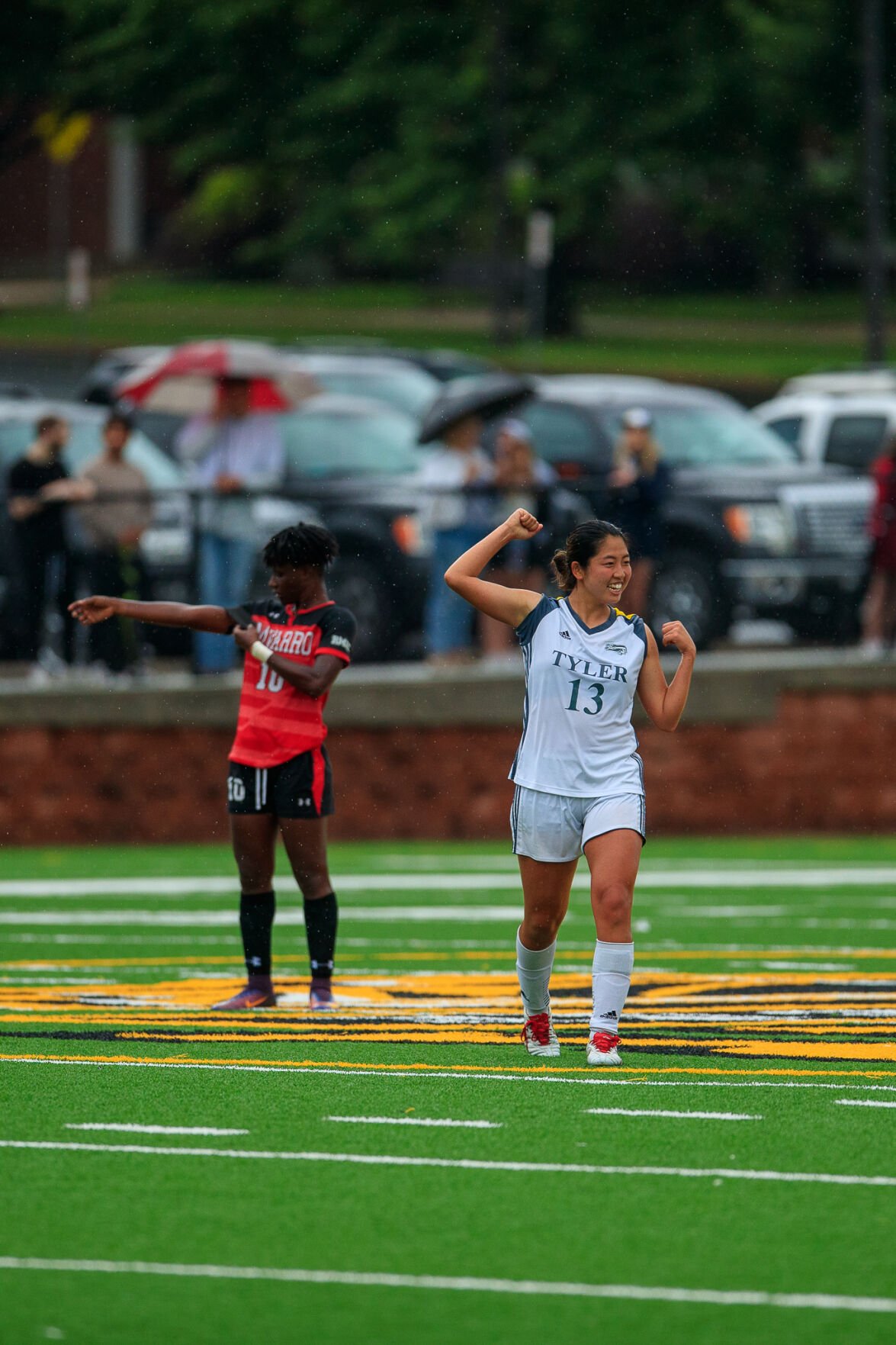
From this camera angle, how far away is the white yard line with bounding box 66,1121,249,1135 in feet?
24.4

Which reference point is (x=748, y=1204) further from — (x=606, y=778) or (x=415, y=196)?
(x=415, y=196)

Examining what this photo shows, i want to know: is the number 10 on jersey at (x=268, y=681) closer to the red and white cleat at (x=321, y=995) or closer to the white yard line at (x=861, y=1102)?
the red and white cleat at (x=321, y=995)

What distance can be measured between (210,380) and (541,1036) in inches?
459

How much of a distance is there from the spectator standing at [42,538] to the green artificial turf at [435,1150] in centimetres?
524

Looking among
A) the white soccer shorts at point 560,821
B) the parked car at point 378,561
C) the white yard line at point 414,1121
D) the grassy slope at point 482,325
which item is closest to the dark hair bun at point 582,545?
the white soccer shorts at point 560,821

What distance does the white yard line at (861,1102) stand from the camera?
7.89m

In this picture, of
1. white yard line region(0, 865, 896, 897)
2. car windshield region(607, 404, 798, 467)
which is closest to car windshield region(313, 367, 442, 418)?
car windshield region(607, 404, 798, 467)

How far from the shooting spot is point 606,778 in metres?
8.56

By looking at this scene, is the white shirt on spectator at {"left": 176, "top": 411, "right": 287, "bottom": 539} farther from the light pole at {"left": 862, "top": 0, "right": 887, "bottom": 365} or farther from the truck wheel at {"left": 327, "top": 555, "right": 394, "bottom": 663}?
the light pole at {"left": 862, "top": 0, "right": 887, "bottom": 365}

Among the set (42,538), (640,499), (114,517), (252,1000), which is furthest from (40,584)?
(252,1000)

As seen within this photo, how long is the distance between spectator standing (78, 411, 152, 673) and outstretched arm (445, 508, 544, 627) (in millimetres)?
9152

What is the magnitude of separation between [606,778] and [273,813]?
1789 millimetres

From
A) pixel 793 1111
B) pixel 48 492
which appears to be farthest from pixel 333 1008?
pixel 48 492

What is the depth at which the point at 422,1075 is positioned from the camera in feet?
27.9
